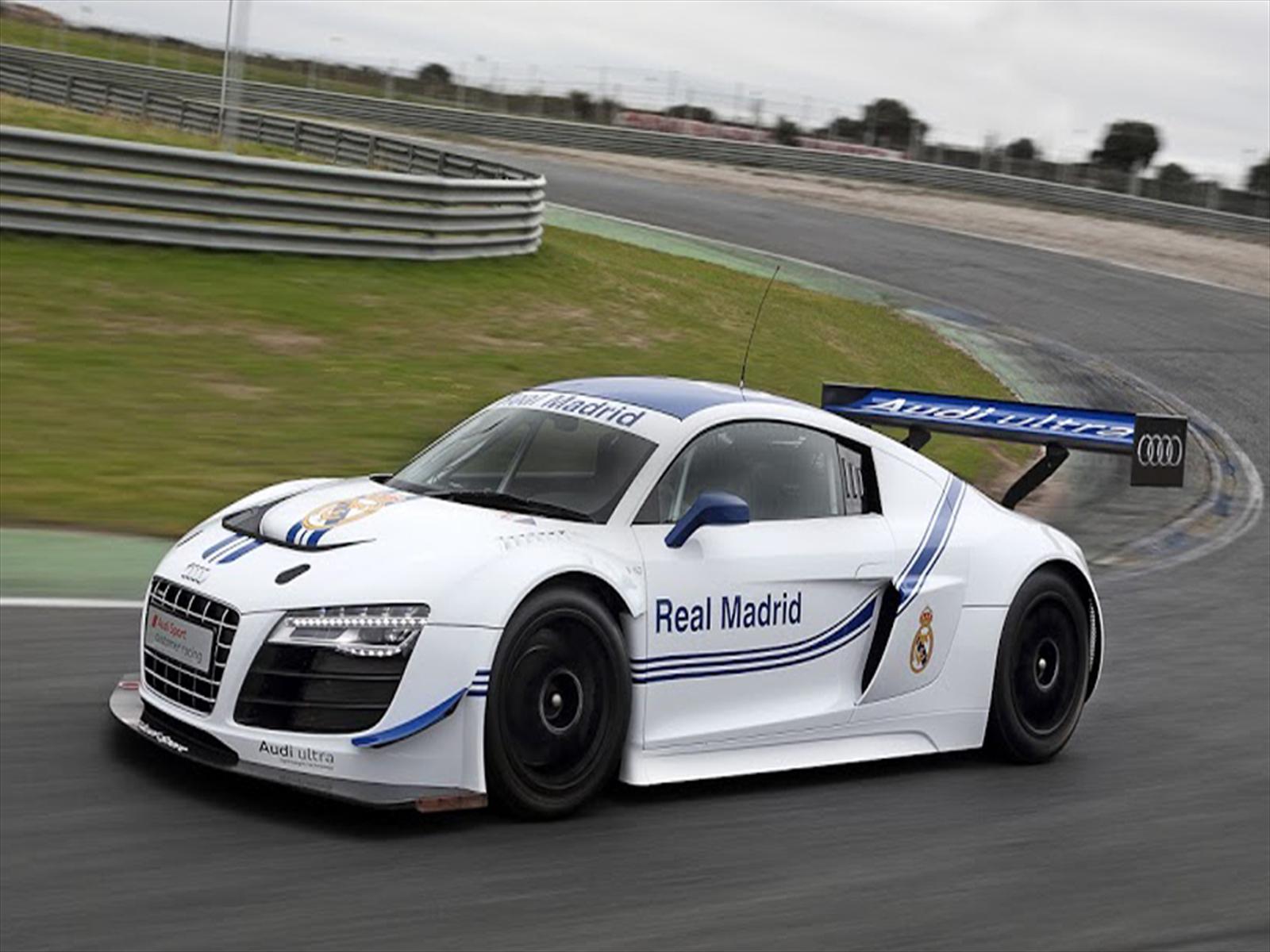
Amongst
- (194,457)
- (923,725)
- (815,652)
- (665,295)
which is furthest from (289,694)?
(665,295)

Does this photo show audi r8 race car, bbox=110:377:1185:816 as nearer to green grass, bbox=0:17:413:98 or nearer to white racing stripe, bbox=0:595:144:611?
white racing stripe, bbox=0:595:144:611

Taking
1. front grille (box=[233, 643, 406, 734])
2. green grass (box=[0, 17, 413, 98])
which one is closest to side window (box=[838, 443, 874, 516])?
front grille (box=[233, 643, 406, 734])

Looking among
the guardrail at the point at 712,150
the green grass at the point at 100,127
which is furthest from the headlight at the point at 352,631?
the guardrail at the point at 712,150

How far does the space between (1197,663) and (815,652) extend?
12.8 ft

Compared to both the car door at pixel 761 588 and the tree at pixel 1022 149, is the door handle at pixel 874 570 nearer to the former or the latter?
the car door at pixel 761 588

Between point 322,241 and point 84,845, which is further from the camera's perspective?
point 322,241

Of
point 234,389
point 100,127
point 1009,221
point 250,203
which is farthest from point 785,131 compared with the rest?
point 234,389

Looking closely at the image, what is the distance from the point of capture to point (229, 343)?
54.4ft

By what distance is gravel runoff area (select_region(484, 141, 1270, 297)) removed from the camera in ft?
123

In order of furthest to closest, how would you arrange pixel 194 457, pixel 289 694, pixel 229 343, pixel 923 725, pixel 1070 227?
pixel 1070 227
pixel 229 343
pixel 194 457
pixel 923 725
pixel 289 694

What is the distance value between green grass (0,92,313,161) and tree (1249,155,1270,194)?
26.1 m

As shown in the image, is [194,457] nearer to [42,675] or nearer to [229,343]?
[229,343]

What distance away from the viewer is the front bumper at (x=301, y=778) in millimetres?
5758

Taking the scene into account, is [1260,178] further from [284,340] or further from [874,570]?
[874,570]
